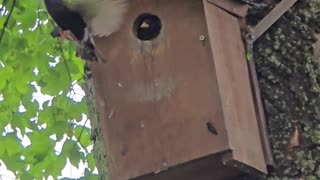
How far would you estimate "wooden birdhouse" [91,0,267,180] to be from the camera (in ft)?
6.46

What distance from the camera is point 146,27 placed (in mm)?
2188

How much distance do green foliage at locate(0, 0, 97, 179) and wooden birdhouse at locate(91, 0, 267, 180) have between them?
772 mm

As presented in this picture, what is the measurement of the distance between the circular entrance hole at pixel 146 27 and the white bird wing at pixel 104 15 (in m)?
0.05

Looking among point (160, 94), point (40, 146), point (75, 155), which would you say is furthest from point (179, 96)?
point (40, 146)

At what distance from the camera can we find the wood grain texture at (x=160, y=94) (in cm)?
199

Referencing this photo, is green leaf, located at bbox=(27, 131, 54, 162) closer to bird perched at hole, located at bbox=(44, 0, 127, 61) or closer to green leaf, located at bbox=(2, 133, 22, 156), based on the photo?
green leaf, located at bbox=(2, 133, 22, 156)

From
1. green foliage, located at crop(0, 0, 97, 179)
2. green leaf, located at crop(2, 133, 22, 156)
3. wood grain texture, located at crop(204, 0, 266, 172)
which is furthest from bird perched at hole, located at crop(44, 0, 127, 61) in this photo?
green leaf, located at crop(2, 133, 22, 156)

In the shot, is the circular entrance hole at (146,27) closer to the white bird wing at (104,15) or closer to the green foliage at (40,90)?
the white bird wing at (104,15)

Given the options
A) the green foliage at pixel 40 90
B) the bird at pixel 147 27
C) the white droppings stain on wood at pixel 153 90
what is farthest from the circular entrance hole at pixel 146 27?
the green foliage at pixel 40 90

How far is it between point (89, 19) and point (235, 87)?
50 cm

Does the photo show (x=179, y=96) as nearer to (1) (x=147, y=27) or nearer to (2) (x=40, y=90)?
(1) (x=147, y=27)

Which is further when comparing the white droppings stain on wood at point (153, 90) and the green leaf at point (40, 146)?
the green leaf at point (40, 146)

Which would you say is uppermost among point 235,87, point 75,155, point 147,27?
point 147,27

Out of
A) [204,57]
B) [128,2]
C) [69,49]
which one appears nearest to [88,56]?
[128,2]
